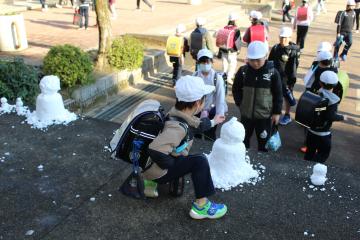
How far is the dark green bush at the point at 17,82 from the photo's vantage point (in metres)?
5.97

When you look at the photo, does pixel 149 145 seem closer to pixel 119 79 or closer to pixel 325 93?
pixel 325 93

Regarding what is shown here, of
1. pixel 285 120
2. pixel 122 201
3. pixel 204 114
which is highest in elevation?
pixel 204 114

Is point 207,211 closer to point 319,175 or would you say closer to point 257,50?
point 319,175

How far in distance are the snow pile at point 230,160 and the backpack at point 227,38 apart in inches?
199

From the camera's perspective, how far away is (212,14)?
18500mm

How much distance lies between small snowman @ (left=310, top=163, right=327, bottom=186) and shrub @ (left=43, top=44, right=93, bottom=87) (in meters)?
4.79

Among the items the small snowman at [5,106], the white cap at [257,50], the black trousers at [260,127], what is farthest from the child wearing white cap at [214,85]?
the small snowman at [5,106]

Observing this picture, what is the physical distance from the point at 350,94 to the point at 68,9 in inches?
559

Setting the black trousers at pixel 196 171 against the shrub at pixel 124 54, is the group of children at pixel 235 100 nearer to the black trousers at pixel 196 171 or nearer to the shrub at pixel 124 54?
the black trousers at pixel 196 171

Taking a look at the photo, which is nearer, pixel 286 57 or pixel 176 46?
pixel 286 57

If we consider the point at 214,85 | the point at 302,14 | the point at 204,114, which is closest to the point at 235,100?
the point at 214,85

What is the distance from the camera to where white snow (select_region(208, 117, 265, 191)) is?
3.73 metres

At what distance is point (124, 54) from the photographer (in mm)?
8633

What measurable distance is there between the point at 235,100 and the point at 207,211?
1912mm
